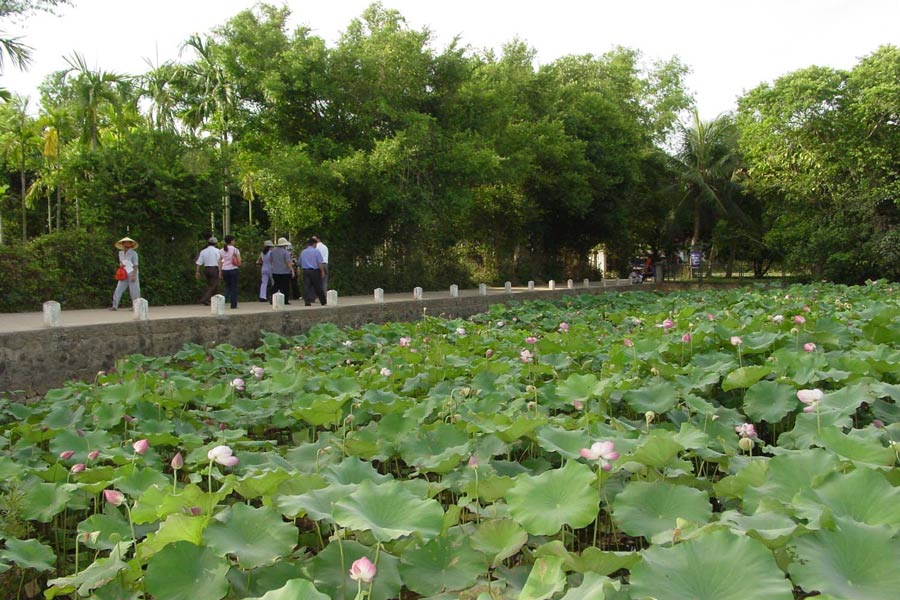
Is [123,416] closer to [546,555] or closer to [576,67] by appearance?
[546,555]

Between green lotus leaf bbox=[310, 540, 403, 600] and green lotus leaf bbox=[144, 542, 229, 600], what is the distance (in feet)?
0.79

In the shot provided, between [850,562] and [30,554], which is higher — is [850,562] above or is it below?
above

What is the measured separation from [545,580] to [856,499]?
802 mm

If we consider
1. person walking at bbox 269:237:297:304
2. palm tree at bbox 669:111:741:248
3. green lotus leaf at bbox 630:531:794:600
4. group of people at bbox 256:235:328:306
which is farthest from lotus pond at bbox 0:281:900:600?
palm tree at bbox 669:111:741:248

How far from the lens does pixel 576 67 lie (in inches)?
1096

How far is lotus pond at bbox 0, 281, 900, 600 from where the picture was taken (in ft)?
4.95

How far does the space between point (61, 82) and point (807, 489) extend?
26772mm

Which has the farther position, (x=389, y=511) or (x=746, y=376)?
(x=746, y=376)

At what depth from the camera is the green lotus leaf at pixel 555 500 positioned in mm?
1731

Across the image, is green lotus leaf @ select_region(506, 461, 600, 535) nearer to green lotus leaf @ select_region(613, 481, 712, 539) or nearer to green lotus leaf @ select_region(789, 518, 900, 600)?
green lotus leaf @ select_region(613, 481, 712, 539)

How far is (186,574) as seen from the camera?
5.41 feet

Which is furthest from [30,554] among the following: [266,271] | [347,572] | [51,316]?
[266,271]

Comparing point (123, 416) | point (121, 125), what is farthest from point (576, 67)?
point (123, 416)

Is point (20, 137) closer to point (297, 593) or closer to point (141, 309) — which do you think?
point (141, 309)
